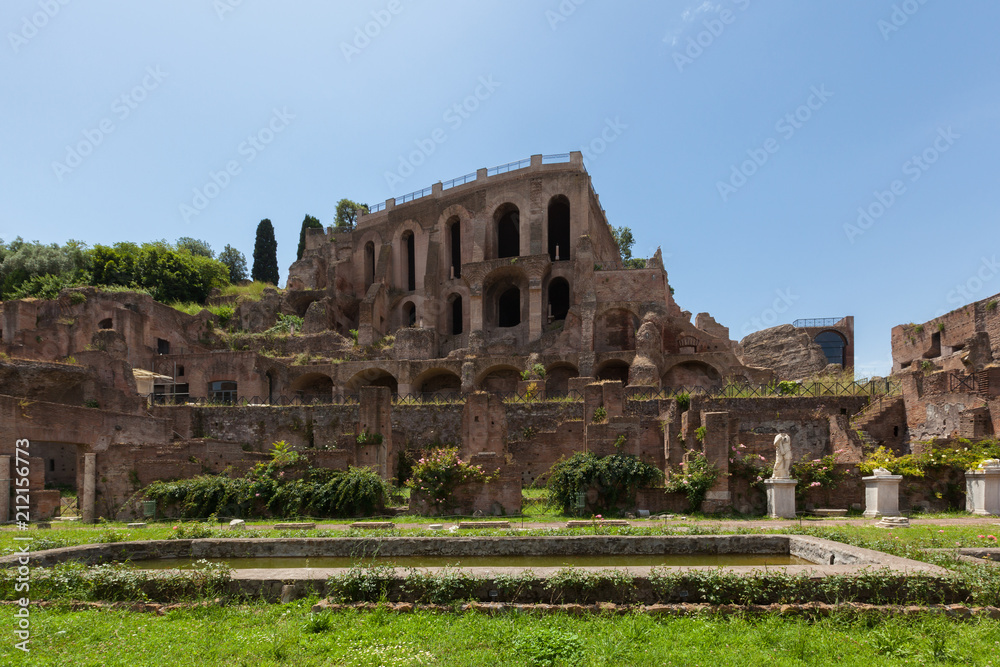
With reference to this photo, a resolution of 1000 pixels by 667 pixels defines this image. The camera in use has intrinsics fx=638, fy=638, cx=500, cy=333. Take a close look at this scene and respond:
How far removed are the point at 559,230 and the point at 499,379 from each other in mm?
19376

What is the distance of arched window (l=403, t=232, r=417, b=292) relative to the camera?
53438mm

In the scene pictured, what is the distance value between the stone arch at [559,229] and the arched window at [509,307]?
4341 mm

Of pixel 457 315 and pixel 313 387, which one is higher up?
pixel 457 315

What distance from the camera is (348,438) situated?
836 inches

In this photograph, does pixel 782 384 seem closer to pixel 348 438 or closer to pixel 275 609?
pixel 348 438

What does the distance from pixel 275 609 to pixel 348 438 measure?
15.0 m

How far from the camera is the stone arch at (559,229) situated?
50844mm

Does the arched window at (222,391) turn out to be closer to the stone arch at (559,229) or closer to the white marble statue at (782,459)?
the stone arch at (559,229)

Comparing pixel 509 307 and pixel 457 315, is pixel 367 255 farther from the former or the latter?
pixel 509 307

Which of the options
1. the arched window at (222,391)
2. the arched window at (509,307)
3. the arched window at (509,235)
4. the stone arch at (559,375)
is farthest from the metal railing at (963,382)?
the arched window at (509,235)

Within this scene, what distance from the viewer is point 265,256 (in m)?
70.3

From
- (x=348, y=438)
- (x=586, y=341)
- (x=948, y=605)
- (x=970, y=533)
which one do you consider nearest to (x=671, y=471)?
(x=970, y=533)

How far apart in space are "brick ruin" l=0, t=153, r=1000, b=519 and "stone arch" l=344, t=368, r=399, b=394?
248 millimetres

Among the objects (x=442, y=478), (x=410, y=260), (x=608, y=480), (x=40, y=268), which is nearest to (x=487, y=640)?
(x=442, y=478)
